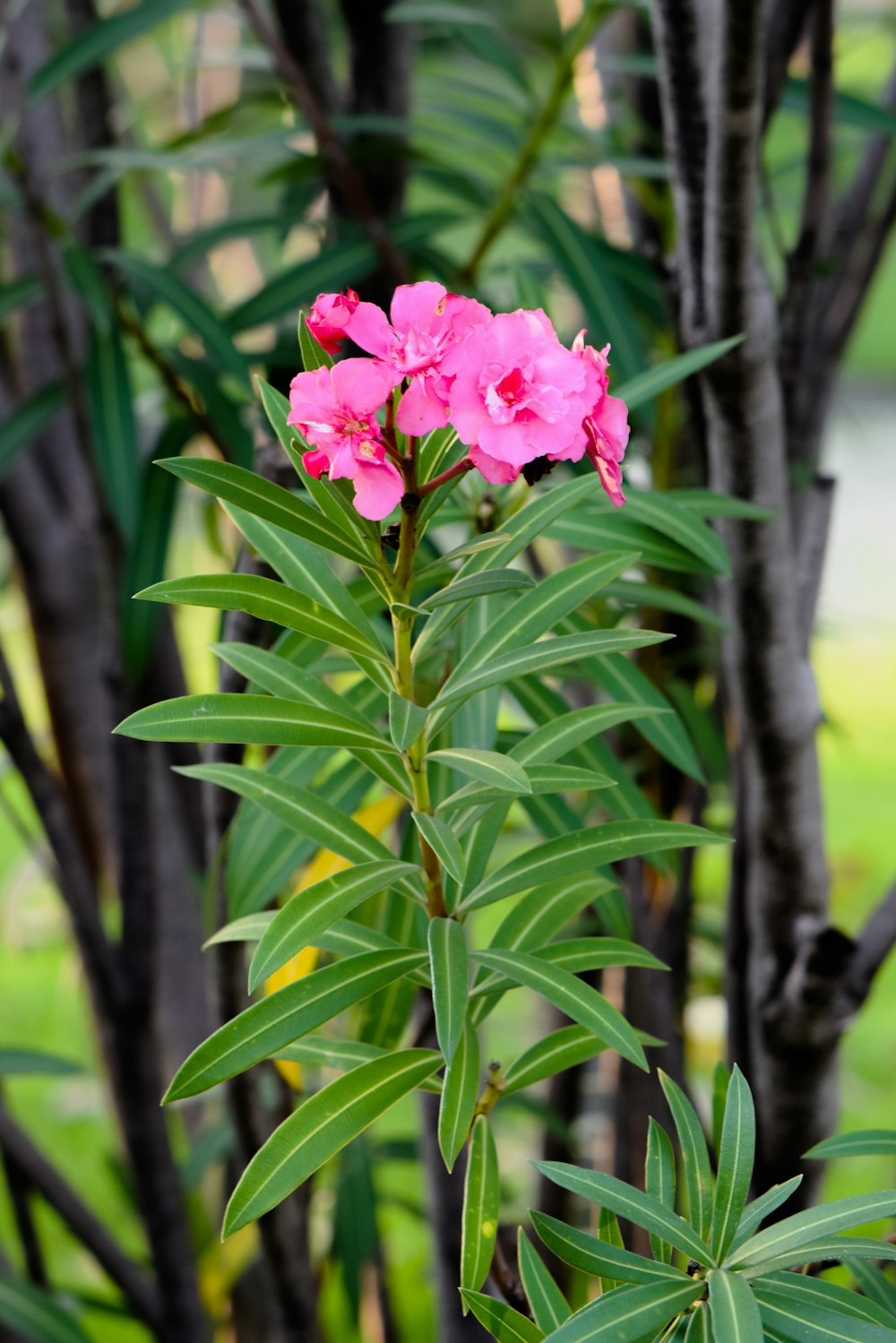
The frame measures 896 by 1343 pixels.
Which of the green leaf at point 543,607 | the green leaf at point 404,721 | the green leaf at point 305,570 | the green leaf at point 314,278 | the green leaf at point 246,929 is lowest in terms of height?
the green leaf at point 246,929

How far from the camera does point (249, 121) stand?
1.62m

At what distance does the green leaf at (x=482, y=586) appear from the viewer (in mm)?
377

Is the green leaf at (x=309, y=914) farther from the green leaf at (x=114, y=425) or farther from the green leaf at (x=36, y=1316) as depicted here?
the green leaf at (x=36, y=1316)

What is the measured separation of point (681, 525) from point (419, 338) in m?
0.22

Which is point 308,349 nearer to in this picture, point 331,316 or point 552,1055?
point 331,316

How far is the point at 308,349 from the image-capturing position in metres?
0.39

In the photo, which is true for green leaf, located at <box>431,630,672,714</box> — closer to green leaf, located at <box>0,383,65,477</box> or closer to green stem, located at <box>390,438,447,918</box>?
green stem, located at <box>390,438,447,918</box>

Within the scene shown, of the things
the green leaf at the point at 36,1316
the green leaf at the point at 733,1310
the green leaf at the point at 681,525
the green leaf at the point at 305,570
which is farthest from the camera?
the green leaf at the point at 36,1316

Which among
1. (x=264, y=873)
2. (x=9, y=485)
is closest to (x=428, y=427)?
(x=264, y=873)

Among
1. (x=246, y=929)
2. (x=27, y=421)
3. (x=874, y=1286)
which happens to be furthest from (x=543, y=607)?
(x=27, y=421)

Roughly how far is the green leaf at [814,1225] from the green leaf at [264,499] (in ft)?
0.77

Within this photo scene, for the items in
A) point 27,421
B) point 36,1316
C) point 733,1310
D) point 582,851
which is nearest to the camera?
point 733,1310

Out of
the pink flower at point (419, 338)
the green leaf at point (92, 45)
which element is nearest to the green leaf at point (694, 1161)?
the pink flower at point (419, 338)

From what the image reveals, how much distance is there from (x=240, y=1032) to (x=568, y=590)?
18 centimetres
